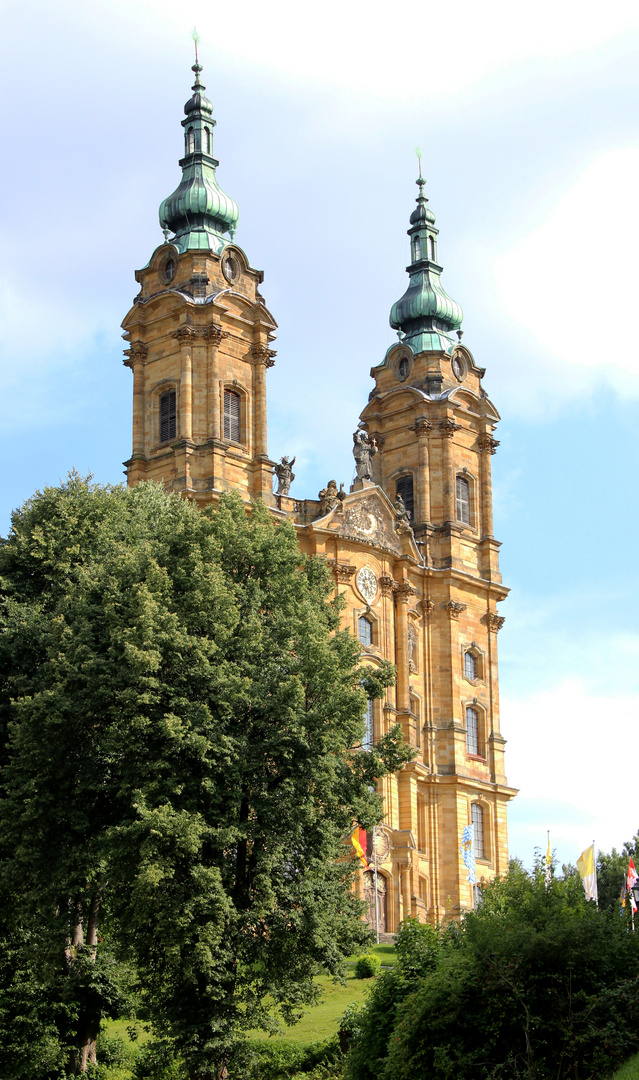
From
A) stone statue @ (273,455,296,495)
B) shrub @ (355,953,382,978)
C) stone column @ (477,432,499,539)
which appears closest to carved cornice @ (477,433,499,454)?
stone column @ (477,432,499,539)

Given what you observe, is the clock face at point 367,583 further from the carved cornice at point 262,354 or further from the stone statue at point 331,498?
the carved cornice at point 262,354

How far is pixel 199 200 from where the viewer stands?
62094 millimetres

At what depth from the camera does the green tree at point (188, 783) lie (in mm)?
29562

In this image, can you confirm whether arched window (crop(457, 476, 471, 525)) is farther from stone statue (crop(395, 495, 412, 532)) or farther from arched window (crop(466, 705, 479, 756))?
arched window (crop(466, 705, 479, 756))

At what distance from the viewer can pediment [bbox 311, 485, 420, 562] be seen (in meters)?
59.9

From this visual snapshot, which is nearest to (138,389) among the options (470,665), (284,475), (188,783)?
(284,475)

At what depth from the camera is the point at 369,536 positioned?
201ft

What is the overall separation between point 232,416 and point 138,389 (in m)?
3.98

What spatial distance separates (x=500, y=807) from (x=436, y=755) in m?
4.38

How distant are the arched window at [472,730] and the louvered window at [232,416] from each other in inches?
666

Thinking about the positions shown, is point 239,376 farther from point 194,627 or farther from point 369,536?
point 194,627

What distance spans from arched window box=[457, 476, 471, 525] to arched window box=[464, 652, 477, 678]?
6.07 metres

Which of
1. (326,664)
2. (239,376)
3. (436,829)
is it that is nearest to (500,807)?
(436,829)

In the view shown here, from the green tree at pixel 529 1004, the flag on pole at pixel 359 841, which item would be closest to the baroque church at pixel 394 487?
the flag on pole at pixel 359 841
